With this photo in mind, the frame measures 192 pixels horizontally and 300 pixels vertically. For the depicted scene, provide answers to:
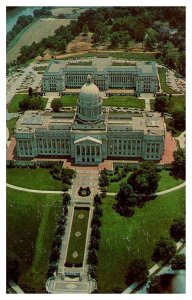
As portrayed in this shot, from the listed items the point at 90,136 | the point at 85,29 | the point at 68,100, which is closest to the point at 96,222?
the point at 90,136

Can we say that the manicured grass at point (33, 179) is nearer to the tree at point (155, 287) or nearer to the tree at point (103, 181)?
the tree at point (103, 181)

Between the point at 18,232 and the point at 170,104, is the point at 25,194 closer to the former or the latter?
the point at 18,232

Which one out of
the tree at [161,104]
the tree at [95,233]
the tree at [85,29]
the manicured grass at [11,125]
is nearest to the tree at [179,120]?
the tree at [161,104]

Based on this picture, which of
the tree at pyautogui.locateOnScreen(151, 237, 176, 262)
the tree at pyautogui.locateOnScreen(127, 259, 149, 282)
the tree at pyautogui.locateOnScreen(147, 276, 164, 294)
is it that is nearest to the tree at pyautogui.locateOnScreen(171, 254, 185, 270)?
the tree at pyautogui.locateOnScreen(151, 237, 176, 262)

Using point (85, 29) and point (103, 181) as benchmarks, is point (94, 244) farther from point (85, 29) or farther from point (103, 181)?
point (85, 29)

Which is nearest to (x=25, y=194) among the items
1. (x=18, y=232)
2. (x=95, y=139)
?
(x=18, y=232)

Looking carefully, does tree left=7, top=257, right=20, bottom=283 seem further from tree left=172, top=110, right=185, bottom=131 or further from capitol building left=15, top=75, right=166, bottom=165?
tree left=172, top=110, right=185, bottom=131
